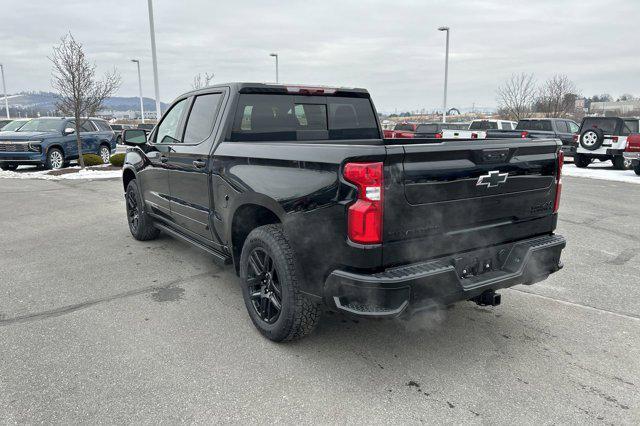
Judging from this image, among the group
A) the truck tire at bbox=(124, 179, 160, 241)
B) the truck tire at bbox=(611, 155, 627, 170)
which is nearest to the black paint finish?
the truck tire at bbox=(124, 179, 160, 241)

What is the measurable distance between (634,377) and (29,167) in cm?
1946

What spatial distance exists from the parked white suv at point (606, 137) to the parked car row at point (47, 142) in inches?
693

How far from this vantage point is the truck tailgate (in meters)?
2.60

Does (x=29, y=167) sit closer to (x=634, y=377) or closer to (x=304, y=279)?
(x=304, y=279)

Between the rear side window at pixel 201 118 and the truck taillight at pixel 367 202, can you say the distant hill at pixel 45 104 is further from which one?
the truck taillight at pixel 367 202

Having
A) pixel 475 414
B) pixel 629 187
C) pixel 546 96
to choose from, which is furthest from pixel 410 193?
pixel 546 96

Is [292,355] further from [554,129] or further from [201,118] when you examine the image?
[554,129]

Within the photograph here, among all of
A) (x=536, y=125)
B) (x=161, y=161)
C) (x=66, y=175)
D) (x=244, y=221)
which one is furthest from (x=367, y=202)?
(x=536, y=125)

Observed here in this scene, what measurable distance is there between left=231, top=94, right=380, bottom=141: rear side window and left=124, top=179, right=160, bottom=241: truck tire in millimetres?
2525

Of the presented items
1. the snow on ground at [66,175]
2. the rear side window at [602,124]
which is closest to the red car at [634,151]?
the rear side window at [602,124]

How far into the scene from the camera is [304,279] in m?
2.95

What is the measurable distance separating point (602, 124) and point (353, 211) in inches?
665

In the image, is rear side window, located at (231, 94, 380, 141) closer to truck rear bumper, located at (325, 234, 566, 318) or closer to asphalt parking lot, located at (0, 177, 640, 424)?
asphalt parking lot, located at (0, 177, 640, 424)

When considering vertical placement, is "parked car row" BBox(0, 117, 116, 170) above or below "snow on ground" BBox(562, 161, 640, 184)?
above
